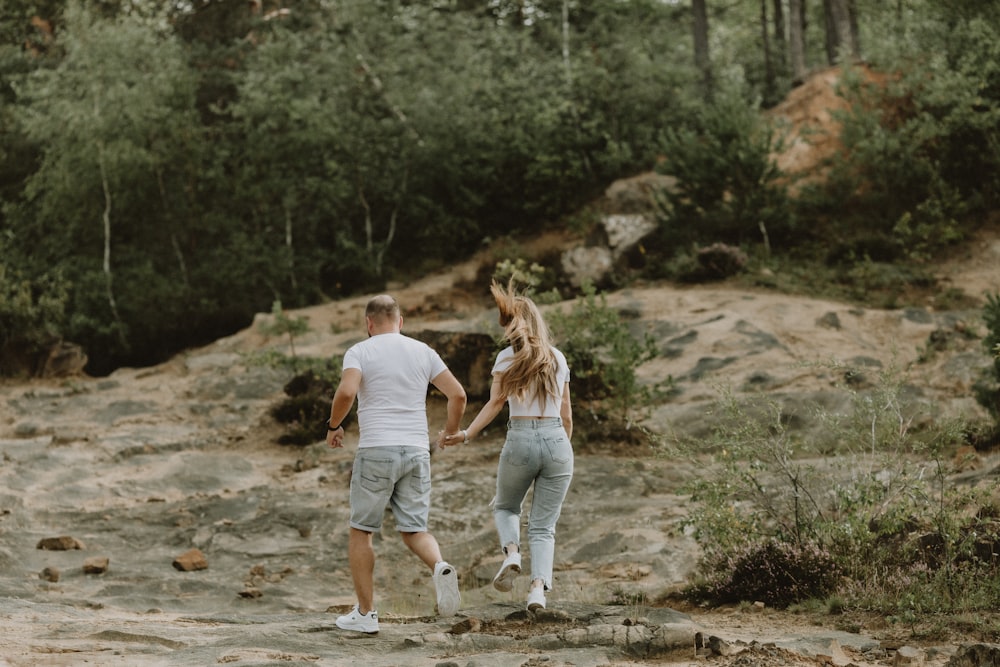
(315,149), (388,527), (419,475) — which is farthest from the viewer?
(315,149)

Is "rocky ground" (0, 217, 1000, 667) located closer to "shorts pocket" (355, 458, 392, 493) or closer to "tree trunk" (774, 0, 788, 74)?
"shorts pocket" (355, 458, 392, 493)

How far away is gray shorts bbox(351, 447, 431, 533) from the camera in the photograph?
5805 mm

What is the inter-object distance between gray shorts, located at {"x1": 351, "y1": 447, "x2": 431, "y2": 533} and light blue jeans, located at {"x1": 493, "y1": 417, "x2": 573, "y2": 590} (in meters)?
0.50

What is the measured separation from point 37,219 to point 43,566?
54.8 ft

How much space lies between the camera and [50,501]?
10.8 m

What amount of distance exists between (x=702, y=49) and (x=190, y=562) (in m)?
20.0

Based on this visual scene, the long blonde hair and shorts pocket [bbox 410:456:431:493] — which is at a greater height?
the long blonde hair

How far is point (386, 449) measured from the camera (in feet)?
19.1

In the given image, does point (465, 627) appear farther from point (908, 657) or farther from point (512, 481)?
point (908, 657)

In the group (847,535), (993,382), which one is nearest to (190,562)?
(847,535)

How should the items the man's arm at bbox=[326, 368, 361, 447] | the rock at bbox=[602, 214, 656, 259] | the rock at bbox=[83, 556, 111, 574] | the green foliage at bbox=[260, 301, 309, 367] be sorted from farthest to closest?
1. the rock at bbox=[602, 214, 656, 259]
2. the green foliage at bbox=[260, 301, 309, 367]
3. the rock at bbox=[83, 556, 111, 574]
4. the man's arm at bbox=[326, 368, 361, 447]

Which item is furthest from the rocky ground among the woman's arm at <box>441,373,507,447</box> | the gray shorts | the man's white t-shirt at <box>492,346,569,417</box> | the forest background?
the forest background

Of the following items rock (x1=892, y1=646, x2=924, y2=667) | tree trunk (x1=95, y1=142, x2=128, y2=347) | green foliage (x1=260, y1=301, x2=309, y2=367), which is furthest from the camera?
tree trunk (x1=95, y1=142, x2=128, y2=347)

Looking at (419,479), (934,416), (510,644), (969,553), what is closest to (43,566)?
(419,479)
